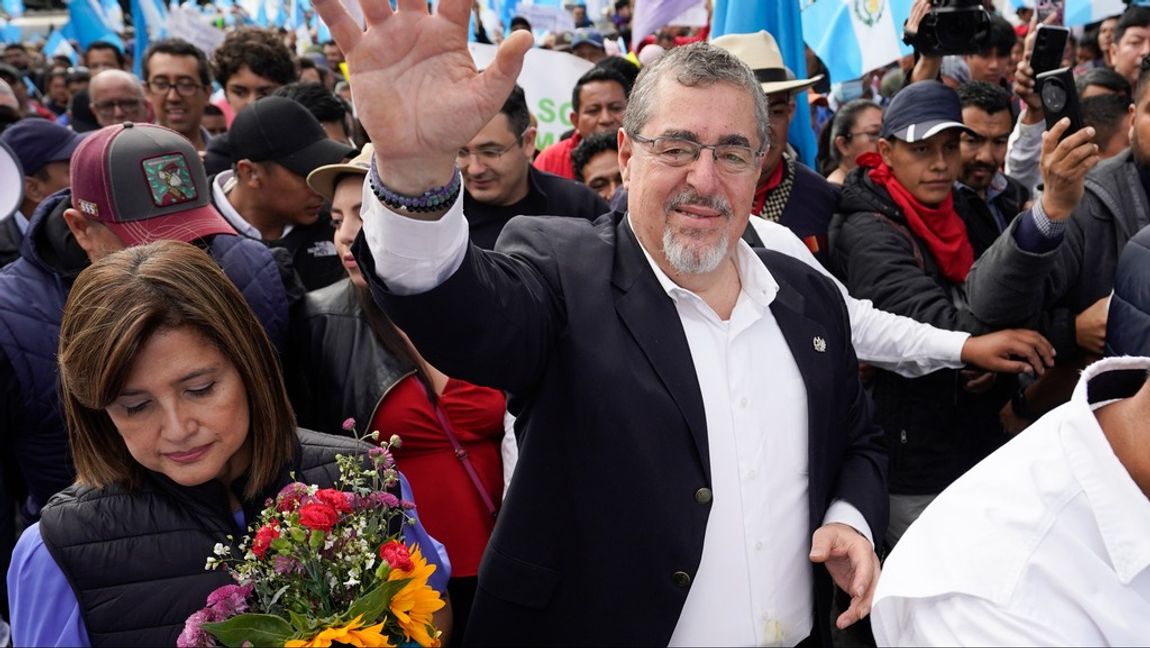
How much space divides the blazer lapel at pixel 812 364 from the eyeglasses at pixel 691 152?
0.34 meters

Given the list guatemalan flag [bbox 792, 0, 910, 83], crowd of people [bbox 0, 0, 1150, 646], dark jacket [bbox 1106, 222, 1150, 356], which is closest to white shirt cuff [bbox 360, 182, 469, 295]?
crowd of people [bbox 0, 0, 1150, 646]

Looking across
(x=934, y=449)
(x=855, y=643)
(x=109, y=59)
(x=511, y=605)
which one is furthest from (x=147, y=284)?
(x=109, y=59)

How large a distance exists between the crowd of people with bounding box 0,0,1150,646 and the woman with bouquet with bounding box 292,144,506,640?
10 mm

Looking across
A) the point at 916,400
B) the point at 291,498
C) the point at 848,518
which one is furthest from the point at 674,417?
the point at 916,400

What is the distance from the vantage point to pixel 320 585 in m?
1.62

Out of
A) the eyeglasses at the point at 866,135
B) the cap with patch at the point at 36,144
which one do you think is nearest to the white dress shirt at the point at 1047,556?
the cap with patch at the point at 36,144

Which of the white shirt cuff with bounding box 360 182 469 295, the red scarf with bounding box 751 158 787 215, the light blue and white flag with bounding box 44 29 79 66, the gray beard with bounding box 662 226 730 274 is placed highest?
the white shirt cuff with bounding box 360 182 469 295

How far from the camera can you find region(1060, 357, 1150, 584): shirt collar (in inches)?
55.7

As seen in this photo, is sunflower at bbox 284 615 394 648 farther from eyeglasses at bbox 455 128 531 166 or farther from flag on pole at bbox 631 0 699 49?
flag on pole at bbox 631 0 699 49

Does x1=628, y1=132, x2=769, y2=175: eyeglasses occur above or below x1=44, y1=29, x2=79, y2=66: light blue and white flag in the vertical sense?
above

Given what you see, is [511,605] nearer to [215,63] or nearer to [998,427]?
[998,427]

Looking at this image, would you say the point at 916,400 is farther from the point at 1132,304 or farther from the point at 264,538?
the point at 264,538

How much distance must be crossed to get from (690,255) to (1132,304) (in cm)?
139

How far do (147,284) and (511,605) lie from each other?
39.9 inches
